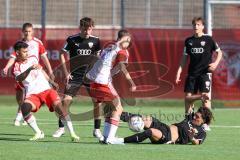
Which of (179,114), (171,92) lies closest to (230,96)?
(171,92)

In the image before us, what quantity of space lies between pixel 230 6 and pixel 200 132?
11.3 meters

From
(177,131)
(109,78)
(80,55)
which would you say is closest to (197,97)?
(80,55)

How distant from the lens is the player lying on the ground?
40.4ft

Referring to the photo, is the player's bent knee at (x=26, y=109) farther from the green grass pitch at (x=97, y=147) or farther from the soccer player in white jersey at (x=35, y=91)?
the green grass pitch at (x=97, y=147)

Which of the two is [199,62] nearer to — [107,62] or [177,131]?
[177,131]

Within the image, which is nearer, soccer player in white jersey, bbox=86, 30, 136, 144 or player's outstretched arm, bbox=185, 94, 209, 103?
soccer player in white jersey, bbox=86, 30, 136, 144

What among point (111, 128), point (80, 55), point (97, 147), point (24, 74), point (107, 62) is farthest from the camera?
point (80, 55)

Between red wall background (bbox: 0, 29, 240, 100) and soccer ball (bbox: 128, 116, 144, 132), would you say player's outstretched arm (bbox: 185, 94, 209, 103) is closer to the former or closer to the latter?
soccer ball (bbox: 128, 116, 144, 132)

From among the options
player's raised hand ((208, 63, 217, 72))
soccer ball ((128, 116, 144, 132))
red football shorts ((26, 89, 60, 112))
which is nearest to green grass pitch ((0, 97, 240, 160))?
soccer ball ((128, 116, 144, 132))

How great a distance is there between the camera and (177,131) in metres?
12.5

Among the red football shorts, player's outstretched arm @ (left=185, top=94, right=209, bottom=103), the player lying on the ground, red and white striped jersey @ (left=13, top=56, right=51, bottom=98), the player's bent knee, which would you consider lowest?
the player lying on the ground

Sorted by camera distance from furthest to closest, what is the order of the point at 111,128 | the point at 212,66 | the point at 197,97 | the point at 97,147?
the point at 197,97
the point at 212,66
the point at 111,128
the point at 97,147

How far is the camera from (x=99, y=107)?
14.4m

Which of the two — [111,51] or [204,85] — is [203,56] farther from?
[111,51]
